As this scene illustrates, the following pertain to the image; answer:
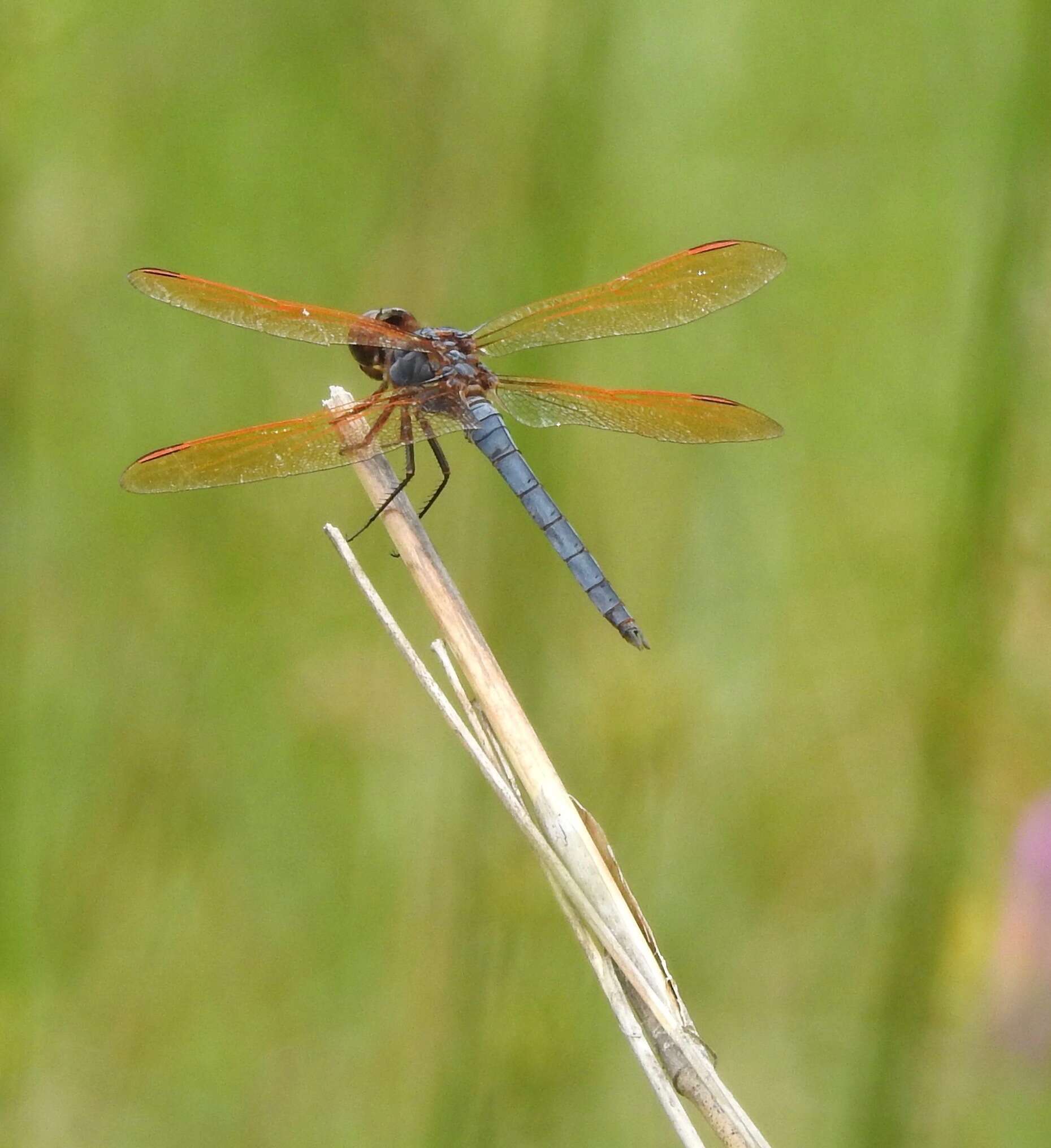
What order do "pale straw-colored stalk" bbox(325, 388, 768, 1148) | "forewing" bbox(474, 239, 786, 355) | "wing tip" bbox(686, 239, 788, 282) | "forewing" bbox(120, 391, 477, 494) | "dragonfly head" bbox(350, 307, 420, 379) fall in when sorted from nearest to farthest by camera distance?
1. "pale straw-colored stalk" bbox(325, 388, 768, 1148)
2. "forewing" bbox(120, 391, 477, 494)
3. "wing tip" bbox(686, 239, 788, 282)
4. "forewing" bbox(474, 239, 786, 355)
5. "dragonfly head" bbox(350, 307, 420, 379)

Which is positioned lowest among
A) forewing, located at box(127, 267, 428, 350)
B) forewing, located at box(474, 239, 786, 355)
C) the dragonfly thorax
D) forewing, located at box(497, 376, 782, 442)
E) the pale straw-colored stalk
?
the pale straw-colored stalk

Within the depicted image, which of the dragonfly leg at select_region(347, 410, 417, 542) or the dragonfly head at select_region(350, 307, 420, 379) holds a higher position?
the dragonfly head at select_region(350, 307, 420, 379)

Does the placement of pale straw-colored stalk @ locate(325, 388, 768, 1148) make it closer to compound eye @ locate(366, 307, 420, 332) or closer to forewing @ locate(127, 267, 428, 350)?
forewing @ locate(127, 267, 428, 350)

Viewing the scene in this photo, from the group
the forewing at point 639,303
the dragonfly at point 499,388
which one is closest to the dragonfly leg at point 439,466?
the dragonfly at point 499,388

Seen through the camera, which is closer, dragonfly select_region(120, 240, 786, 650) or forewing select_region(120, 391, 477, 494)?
forewing select_region(120, 391, 477, 494)

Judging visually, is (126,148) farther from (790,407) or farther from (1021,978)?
(1021,978)

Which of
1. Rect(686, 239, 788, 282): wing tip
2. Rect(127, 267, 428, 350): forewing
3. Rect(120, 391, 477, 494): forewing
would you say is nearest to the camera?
Rect(120, 391, 477, 494): forewing

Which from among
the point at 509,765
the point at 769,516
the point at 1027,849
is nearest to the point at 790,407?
the point at 769,516

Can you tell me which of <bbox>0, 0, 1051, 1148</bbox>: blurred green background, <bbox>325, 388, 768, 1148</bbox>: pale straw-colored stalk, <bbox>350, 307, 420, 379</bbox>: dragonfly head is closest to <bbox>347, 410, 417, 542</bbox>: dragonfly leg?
<bbox>0, 0, 1051, 1148</bbox>: blurred green background
